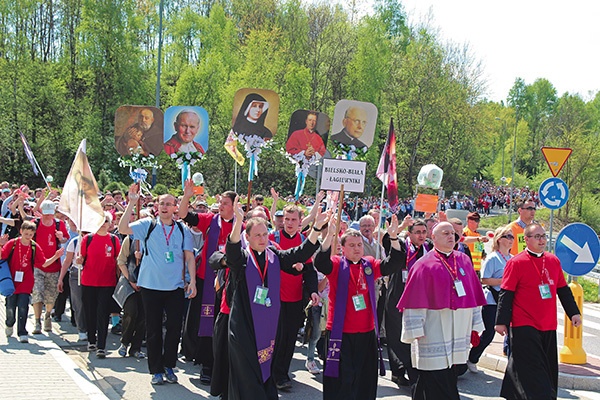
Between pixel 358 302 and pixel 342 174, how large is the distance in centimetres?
185

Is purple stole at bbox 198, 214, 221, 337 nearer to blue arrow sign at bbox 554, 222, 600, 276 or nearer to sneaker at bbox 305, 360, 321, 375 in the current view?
sneaker at bbox 305, 360, 321, 375

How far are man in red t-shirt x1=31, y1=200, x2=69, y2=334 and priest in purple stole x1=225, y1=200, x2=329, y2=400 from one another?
16.2 feet

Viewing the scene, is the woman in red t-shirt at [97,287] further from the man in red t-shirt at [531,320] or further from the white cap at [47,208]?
the man in red t-shirt at [531,320]

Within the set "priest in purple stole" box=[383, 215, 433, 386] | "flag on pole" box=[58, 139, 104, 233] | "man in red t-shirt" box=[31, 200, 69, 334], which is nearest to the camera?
"priest in purple stole" box=[383, 215, 433, 386]

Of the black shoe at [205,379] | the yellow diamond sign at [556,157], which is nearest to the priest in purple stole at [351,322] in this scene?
the black shoe at [205,379]

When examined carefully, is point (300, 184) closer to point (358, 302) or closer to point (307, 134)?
point (307, 134)

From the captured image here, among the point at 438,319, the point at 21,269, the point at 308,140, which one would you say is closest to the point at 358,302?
the point at 438,319

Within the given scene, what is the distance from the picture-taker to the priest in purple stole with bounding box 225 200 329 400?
541 cm

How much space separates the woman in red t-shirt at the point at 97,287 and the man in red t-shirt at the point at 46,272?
4.75ft

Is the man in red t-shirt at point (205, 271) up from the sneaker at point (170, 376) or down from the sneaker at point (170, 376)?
up

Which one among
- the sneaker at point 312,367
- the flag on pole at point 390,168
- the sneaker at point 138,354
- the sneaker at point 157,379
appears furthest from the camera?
the flag on pole at point 390,168

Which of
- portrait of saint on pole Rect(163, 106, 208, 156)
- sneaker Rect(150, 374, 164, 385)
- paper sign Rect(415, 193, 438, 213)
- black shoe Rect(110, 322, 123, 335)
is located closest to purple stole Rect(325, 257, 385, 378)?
sneaker Rect(150, 374, 164, 385)

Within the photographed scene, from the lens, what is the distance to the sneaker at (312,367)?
26.2 feet

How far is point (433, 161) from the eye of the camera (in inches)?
1978
